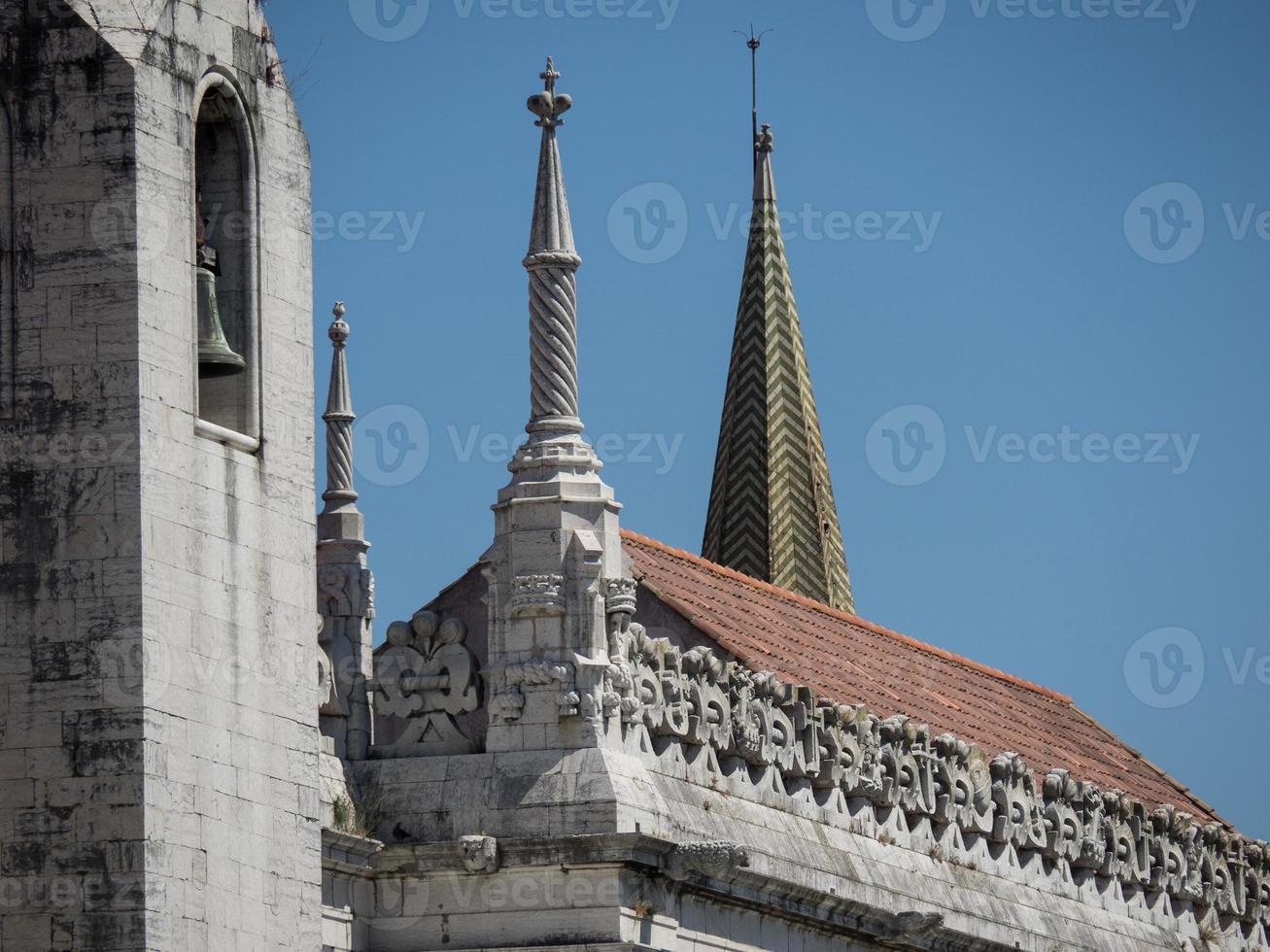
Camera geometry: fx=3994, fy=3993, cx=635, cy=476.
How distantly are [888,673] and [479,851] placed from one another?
13889mm

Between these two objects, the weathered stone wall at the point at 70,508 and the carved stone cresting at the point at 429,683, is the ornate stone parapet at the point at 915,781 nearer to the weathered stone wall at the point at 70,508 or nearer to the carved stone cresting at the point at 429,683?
the carved stone cresting at the point at 429,683

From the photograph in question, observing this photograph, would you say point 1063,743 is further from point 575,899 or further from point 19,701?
point 19,701

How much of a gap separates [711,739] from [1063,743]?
16068 millimetres

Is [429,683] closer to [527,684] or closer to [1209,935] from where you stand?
[527,684]

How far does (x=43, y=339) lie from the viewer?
107 ft

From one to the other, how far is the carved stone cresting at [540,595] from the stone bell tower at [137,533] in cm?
503

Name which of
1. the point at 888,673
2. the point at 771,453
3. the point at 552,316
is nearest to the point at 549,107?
the point at 552,316

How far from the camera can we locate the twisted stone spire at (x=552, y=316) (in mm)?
39750

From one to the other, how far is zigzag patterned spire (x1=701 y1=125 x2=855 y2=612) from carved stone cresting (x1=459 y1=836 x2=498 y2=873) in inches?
1634

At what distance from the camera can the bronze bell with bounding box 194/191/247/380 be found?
33.7 meters

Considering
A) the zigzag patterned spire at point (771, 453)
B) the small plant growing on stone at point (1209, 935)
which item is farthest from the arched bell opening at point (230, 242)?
the zigzag patterned spire at point (771, 453)

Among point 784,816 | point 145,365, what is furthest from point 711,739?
point 145,365

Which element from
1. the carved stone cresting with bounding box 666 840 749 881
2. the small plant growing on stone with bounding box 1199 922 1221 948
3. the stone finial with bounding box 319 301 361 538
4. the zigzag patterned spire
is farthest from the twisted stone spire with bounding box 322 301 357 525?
the zigzag patterned spire

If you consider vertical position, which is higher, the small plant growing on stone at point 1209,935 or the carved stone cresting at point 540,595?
the carved stone cresting at point 540,595
